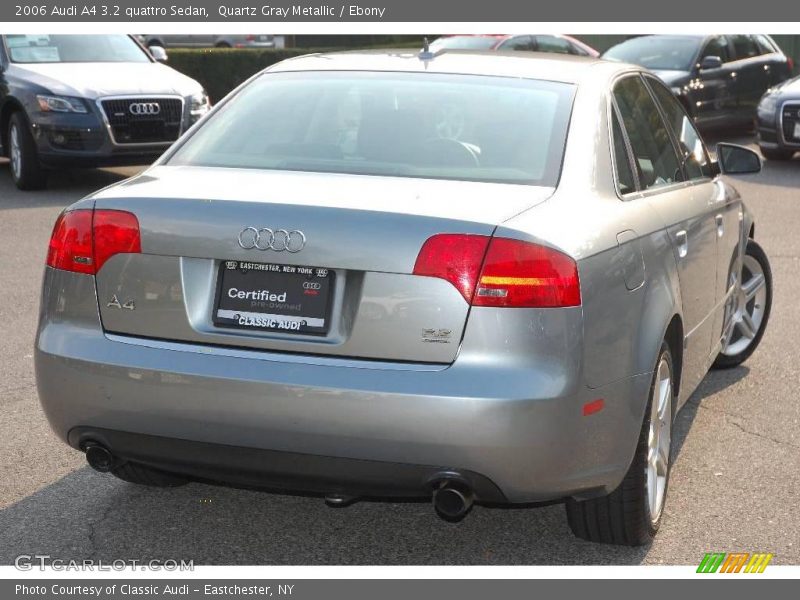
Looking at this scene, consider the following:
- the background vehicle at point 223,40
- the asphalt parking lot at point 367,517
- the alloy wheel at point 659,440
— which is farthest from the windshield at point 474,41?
the background vehicle at point 223,40

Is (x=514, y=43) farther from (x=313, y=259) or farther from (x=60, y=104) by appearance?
(x=313, y=259)

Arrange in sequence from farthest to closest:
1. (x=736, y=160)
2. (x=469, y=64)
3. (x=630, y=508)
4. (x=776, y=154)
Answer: (x=776, y=154) → (x=736, y=160) → (x=469, y=64) → (x=630, y=508)

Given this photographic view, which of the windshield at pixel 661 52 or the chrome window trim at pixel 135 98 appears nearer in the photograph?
the chrome window trim at pixel 135 98

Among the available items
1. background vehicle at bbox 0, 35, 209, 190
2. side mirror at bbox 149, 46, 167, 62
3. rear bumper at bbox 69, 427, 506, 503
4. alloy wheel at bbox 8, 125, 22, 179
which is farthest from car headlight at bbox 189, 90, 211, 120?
rear bumper at bbox 69, 427, 506, 503

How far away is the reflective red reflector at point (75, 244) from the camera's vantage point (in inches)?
160

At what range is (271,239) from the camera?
379 centimetres

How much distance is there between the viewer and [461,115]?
182 inches

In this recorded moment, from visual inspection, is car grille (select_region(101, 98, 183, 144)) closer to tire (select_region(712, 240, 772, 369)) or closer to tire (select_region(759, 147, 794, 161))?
tire (select_region(759, 147, 794, 161))

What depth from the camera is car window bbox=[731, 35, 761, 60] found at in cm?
1988

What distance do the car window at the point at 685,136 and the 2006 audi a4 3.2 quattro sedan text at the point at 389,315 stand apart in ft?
3.61

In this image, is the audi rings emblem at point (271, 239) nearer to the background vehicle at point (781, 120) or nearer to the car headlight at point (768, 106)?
the background vehicle at point (781, 120)

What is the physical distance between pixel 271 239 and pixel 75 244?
2.32 ft

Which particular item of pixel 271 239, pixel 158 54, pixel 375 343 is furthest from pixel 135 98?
pixel 375 343
